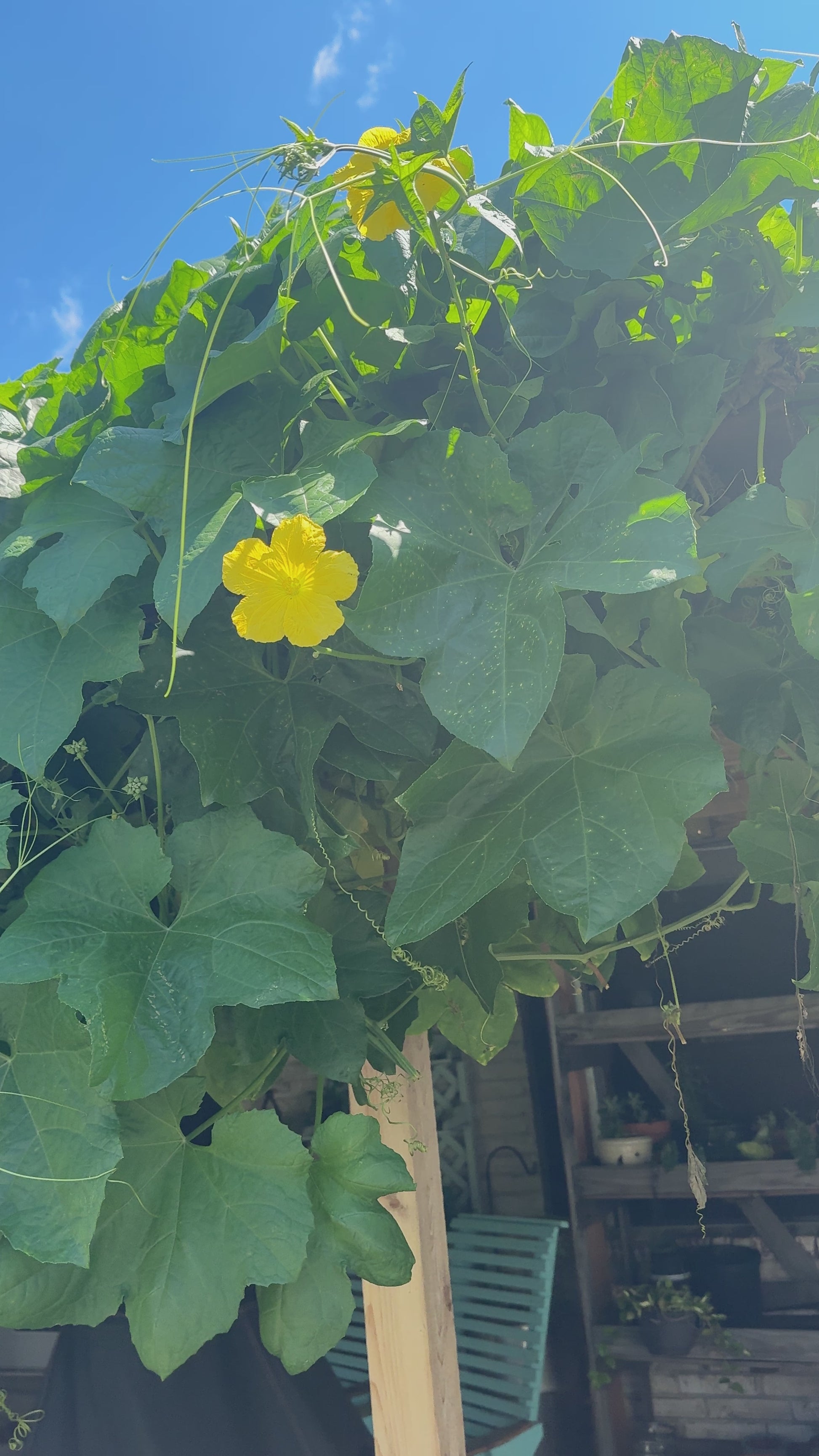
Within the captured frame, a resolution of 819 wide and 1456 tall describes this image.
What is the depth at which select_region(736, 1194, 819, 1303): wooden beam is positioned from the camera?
3525 mm

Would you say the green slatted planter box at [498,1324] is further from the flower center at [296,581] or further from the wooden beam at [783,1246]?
the flower center at [296,581]

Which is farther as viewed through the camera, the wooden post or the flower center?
the wooden post

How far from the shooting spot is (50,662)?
667 mm

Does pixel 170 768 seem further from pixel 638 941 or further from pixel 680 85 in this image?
pixel 680 85

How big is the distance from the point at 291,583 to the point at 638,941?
19.8 inches

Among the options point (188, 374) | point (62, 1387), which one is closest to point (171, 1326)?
point (188, 374)

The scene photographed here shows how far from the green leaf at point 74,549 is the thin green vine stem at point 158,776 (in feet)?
0.41

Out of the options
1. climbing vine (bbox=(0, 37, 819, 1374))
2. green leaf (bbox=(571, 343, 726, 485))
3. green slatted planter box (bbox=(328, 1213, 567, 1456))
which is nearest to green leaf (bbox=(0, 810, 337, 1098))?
climbing vine (bbox=(0, 37, 819, 1374))

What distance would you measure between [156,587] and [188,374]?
155 millimetres

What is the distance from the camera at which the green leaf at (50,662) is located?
64cm

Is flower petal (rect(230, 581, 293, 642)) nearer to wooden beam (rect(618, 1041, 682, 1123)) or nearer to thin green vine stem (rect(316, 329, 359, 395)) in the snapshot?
thin green vine stem (rect(316, 329, 359, 395))

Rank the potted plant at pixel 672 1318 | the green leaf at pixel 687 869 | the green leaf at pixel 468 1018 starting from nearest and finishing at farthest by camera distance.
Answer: the green leaf at pixel 687 869, the green leaf at pixel 468 1018, the potted plant at pixel 672 1318

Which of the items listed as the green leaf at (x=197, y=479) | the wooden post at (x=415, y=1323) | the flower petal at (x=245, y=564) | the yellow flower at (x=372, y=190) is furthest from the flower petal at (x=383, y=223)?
the wooden post at (x=415, y=1323)

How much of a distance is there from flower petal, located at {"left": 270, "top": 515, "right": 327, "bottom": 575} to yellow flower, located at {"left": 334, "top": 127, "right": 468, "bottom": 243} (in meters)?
0.20
